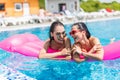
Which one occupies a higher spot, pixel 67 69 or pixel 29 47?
pixel 29 47

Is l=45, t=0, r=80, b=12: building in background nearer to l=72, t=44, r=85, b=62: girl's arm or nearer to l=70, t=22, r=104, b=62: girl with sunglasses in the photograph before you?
l=70, t=22, r=104, b=62: girl with sunglasses

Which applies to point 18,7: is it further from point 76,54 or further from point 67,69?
point 76,54

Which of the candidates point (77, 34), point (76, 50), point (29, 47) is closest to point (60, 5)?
point (29, 47)

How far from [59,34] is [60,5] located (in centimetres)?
2120

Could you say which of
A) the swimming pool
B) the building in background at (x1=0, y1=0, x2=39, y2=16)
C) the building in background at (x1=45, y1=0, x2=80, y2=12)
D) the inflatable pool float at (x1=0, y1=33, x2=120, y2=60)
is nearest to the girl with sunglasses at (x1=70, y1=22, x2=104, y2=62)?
the swimming pool

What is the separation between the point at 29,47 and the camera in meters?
7.49

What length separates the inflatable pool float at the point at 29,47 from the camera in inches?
255

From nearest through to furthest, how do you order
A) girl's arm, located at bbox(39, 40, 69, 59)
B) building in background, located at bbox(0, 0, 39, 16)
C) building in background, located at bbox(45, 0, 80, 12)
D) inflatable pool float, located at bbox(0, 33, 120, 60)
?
1. girl's arm, located at bbox(39, 40, 69, 59)
2. inflatable pool float, located at bbox(0, 33, 120, 60)
3. building in background, located at bbox(0, 0, 39, 16)
4. building in background, located at bbox(45, 0, 80, 12)

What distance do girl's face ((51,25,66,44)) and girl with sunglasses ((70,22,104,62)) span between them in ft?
0.69

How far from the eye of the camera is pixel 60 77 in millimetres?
5852

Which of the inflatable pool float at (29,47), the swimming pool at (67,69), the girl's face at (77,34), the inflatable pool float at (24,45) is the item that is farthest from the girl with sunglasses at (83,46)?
the inflatable pool float at (24,45)

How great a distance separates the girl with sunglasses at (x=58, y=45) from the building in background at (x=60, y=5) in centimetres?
1954

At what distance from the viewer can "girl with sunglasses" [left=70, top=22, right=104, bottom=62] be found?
5.89 meters

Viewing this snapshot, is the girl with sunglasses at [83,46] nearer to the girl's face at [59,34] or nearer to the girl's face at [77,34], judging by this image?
the girl's face at [77,34]
